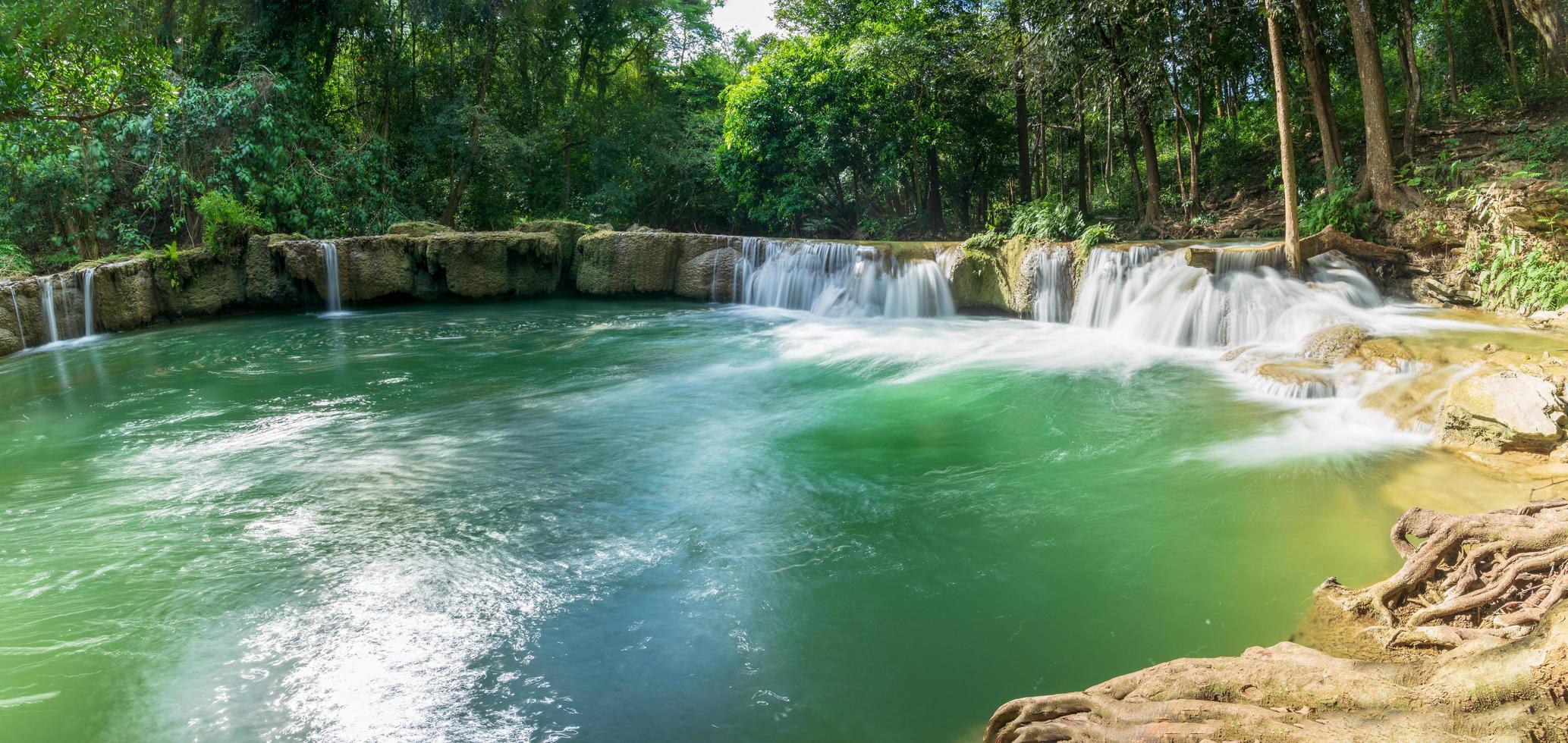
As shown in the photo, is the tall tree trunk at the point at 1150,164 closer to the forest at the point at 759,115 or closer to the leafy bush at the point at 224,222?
the forest at the point at 759,115

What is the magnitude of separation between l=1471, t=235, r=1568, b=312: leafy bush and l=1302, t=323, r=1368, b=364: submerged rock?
2.74 meters

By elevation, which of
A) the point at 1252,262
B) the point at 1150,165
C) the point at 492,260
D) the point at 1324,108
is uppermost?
the point at 1324,108

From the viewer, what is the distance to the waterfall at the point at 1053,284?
45.7 feet

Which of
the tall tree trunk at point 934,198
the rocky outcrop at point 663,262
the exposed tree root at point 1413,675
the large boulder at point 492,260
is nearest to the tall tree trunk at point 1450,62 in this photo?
the tall tree trunk at point 934,198

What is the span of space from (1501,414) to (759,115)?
1684 cm

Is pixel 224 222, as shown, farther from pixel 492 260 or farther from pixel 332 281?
pixel 492 260

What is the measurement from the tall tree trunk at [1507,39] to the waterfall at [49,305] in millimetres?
27176

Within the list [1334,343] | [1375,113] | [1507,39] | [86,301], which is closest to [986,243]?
[1375,113]

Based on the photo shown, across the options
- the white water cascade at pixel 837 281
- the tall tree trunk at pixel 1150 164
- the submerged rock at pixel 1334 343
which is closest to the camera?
the submerged rock at pixel 1334 343

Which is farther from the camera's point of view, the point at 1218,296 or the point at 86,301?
the point at 86,301

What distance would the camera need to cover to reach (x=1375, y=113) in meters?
12.8

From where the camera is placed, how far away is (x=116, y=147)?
58.6 ft

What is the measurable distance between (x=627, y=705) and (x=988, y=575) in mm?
2242

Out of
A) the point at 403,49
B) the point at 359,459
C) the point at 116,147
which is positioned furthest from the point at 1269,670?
the point at 403,49
